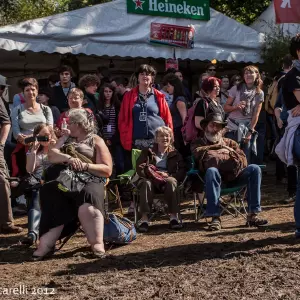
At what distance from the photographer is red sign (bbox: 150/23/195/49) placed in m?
12.4

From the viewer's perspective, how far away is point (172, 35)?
41.1ft

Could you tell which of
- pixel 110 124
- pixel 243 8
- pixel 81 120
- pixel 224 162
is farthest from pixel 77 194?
pixel 243 8

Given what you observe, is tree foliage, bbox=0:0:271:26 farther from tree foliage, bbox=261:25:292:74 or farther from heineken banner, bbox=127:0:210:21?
heineken banner, bbox=127:0:210:21

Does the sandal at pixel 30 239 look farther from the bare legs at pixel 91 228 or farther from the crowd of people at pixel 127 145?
the bare legs at pixel 91 228

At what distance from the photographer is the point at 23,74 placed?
13.7 metres

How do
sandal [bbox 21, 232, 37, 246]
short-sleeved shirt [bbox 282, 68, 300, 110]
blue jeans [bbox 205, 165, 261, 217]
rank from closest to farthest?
short-sleeved shirt [bbox 282, 68, 300, 110]
sandal [bbox 21, 232, 37, 246]
blue jeans [bbox 205, 165, 261, 217]

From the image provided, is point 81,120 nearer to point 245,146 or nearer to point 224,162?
point 224,162

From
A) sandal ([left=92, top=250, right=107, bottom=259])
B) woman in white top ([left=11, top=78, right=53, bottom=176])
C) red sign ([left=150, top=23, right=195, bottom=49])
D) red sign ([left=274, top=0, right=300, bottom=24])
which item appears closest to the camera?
sandal ([left=92, top=250, right=107, bottom=259])

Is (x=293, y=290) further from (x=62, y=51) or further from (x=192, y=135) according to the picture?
(x=62, y=51)

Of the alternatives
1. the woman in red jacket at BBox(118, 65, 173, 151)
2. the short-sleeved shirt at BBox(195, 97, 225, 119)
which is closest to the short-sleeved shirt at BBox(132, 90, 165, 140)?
the woman in red jacket at BBox(118, 65, 173, 151)

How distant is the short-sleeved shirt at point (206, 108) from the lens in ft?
26.6

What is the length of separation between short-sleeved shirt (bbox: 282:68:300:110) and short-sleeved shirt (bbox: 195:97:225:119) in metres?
1.97

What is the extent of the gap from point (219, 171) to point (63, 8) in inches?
785

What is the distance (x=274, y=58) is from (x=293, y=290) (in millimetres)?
9168
